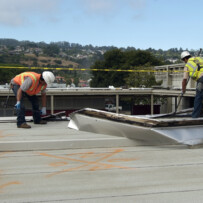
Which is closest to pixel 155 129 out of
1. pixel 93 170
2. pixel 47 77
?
pixel 93 170

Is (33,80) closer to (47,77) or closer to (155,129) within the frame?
(47,77)

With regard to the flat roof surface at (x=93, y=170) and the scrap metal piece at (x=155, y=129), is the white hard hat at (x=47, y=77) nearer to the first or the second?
the flat roof surface at (x=93, y=170)

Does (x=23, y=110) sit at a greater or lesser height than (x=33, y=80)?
lesser

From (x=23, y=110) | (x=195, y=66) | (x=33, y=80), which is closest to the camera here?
(x=195, y=66)

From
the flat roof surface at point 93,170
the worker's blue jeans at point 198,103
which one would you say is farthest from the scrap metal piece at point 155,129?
the worker's blue jeans at point 198,103

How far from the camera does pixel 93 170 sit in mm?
3885

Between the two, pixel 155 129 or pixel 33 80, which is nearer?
pixel 155 129

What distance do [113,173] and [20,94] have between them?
3.66 m

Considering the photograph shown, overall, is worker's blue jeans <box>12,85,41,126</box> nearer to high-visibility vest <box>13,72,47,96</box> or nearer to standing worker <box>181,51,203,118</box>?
high-visibility vest <box>13,72,47,96</box>

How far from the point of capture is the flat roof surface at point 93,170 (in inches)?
123

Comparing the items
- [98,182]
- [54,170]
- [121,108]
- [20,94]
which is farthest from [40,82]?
[121,108]

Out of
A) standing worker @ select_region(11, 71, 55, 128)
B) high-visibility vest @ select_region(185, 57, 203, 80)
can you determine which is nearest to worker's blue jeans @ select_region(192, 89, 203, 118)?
high-visibility vest @ select_region(185, 57, 203, 80)

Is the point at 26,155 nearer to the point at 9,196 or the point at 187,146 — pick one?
the point at 9,196

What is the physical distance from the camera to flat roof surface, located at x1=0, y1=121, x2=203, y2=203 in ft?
10.3
